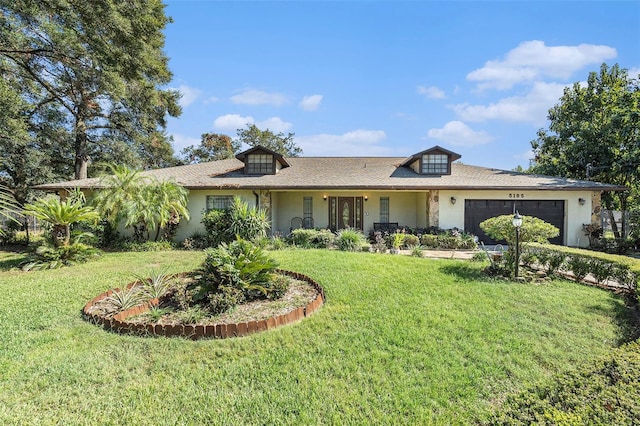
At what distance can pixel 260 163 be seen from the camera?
584 inches

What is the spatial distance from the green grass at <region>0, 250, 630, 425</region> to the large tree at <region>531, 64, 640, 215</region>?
12.5 metres

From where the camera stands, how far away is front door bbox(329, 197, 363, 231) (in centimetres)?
1503

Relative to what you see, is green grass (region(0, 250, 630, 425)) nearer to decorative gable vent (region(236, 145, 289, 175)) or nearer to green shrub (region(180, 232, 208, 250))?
green shrub (region(180, 232, 208, 250))

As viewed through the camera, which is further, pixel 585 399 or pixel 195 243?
pixel 195 243

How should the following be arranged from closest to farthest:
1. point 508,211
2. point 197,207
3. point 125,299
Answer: point 125,299
point 508,211
point 197,207

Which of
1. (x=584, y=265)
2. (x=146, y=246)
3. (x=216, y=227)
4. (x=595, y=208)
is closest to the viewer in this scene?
(x=584, y=265)

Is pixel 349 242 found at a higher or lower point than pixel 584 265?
higher

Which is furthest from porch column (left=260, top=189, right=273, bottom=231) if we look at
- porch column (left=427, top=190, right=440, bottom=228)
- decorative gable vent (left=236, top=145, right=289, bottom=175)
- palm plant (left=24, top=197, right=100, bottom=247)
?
porch column (left=427, top=190, right=440, bottom=228)

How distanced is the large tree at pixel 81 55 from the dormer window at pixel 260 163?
6.70 meters

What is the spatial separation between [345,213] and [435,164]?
500 centimetres

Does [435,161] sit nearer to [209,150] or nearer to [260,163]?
[260,163]

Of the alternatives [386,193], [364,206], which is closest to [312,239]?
[364,206]

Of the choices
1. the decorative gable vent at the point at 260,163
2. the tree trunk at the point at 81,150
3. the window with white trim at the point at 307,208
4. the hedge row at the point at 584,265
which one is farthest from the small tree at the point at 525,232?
the tree trunk at the point at 81,150

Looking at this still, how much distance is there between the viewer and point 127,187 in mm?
11094
